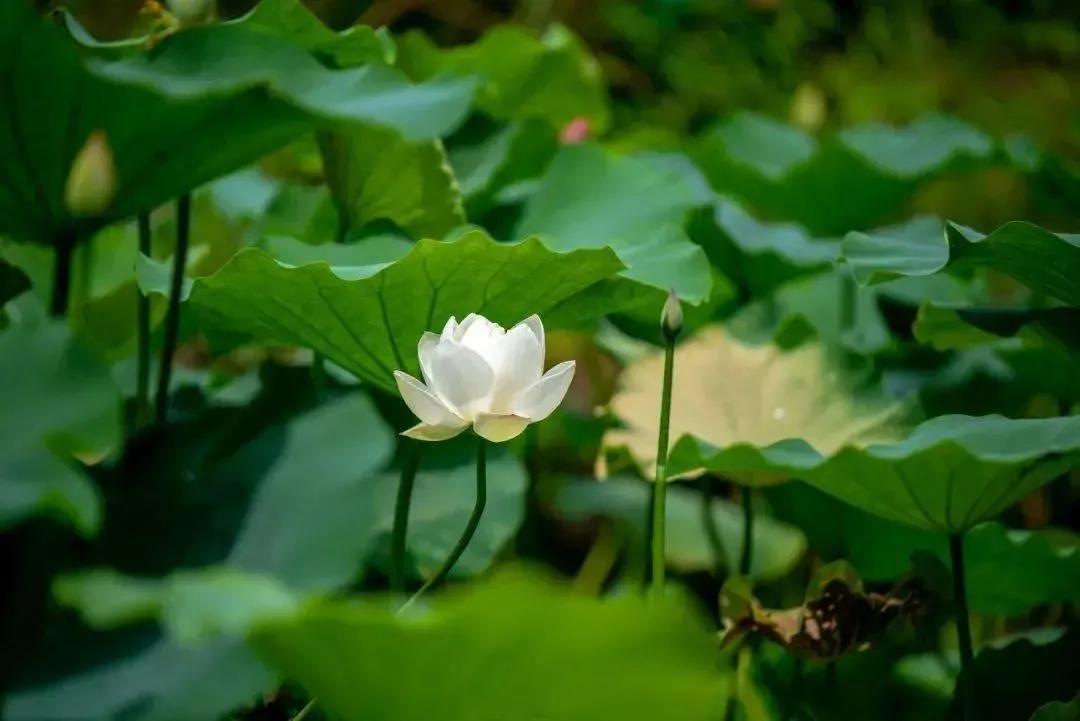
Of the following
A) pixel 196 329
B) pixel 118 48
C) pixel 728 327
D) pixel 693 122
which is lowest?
pixel 693 122

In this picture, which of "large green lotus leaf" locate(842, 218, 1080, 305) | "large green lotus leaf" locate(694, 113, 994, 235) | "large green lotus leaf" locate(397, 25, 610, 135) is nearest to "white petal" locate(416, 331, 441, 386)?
"large green lotus leaf" locate(842, 218, 1080, 305)

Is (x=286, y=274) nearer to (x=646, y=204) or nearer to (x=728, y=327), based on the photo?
(x=646, y=204)

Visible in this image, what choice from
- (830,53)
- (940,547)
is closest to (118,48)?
(940,547)

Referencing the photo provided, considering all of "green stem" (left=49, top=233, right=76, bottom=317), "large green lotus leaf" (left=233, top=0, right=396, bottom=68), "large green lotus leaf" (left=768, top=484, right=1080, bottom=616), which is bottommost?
"large green lotus leaf" (left=768, top=484, right=1080, bottom=616)

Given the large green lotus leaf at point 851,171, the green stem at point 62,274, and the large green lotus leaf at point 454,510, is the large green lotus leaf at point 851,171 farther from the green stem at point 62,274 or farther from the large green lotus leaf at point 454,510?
the green stem at point 62,274

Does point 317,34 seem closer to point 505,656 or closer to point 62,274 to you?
point 62,274

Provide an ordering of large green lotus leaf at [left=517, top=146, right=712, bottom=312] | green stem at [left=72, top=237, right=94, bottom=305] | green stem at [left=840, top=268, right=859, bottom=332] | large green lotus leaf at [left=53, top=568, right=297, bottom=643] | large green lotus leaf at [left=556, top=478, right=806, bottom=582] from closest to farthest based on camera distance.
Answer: large green lotus leaf at [left=53, top=568, right=297, bottom=643], large green lotus leaf at [left=517, top=146, right=712, bottom=312], green stem at [left=72, top=237, right=94, bottom=305], large green lotus leaf at [left=556, top=478, right=806, bottom=582], green stem at [left=840, top=268, right=859, bottom=332]

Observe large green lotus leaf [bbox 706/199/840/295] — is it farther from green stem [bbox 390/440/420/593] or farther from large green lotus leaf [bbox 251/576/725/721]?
large green lotus leaf [bbox 251/576/725/721]
